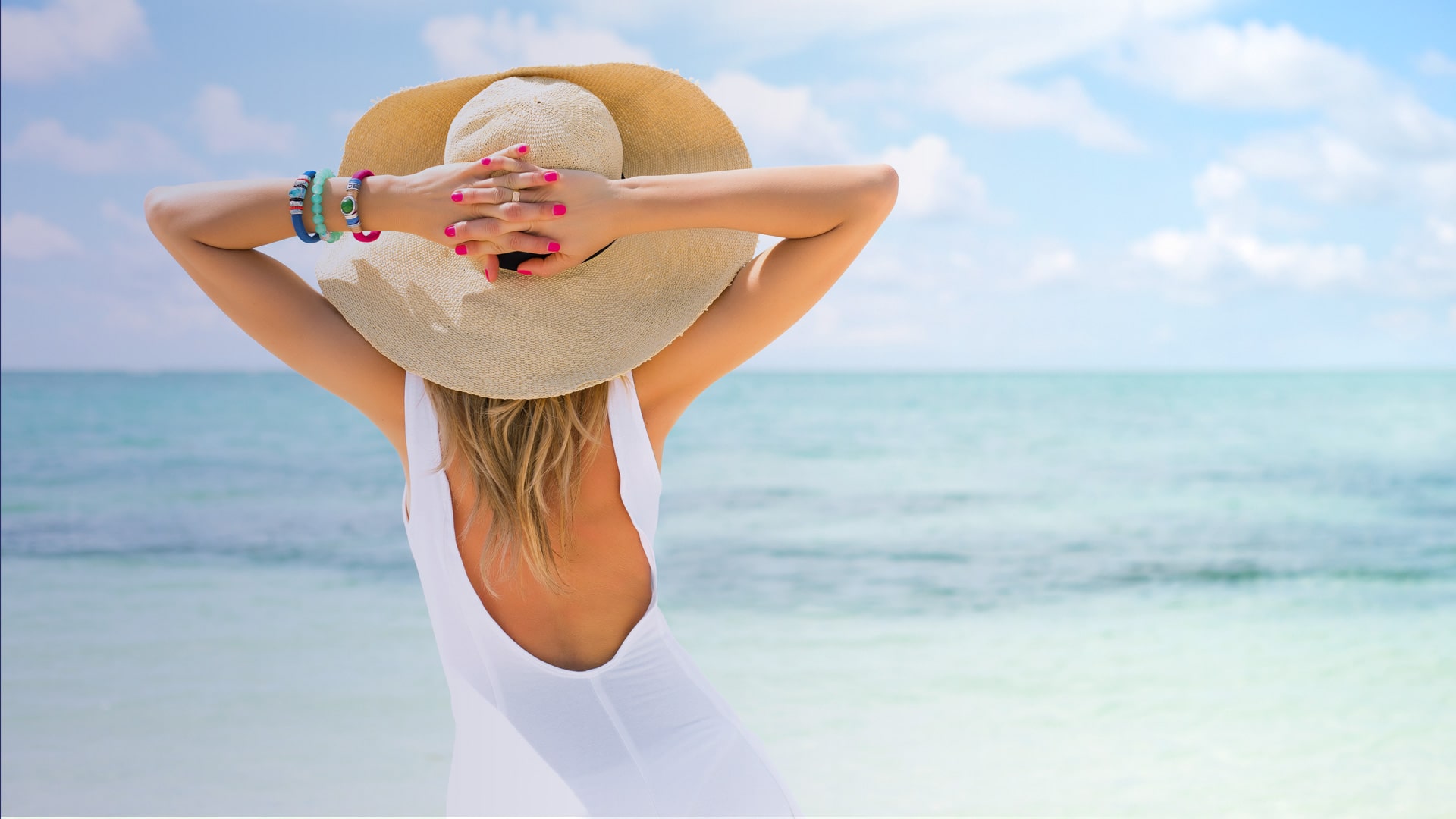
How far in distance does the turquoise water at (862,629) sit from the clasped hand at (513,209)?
3.19 meters

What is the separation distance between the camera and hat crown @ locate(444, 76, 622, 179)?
1343 mm

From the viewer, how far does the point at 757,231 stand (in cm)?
140

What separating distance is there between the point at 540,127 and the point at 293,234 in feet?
1.24

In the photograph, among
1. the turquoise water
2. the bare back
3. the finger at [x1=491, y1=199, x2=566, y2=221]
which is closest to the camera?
the finger at [x1=491, y1=199, x2=566, y2=221]

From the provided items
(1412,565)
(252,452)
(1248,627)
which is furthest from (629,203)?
(252,452)

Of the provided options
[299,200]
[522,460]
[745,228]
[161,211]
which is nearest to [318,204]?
[299,200]

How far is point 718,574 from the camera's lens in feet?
26.9

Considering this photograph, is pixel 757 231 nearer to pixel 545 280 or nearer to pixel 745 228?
pixel 745 228

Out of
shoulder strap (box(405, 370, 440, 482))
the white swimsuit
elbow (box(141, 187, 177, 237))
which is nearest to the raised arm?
the white swimsuit

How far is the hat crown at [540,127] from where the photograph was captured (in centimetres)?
134

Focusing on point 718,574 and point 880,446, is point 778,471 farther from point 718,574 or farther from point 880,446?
point 718,574

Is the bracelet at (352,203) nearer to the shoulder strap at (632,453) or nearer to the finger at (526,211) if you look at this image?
the finger at (526,211)

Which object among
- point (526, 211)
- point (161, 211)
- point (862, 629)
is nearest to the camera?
point (526, 211)

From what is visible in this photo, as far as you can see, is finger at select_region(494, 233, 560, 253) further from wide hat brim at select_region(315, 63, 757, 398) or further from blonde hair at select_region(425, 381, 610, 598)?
blonde hair at select_region(425, 381, 610, 598)
